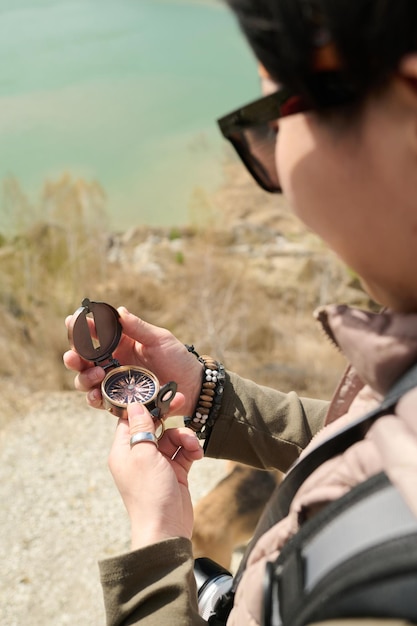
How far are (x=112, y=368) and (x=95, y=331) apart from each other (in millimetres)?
92

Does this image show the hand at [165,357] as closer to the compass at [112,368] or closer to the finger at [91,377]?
Answer: the compass at [112,368]

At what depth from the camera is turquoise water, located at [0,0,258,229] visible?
10.2 metres

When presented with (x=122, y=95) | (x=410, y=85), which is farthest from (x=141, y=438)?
(x=122, y=95)

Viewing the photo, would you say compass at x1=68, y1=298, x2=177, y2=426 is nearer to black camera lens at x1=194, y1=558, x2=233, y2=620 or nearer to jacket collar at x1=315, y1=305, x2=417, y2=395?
black camera lens at x1=194, y1=558, x2=233, y2=620

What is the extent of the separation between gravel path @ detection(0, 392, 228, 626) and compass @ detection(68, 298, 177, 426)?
2055mm

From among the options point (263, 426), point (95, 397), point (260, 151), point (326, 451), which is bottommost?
point (263, 426)

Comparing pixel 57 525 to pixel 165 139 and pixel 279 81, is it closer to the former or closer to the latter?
pixel 279 81

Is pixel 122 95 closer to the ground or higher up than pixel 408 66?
closer to the ground

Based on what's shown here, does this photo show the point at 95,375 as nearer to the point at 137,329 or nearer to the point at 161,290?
the point at 137,329

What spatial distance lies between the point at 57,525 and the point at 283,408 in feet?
8.19

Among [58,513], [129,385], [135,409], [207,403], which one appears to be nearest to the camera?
[135,409]

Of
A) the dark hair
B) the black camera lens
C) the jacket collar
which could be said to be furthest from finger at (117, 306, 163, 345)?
the dark hair

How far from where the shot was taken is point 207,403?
145 centimetres

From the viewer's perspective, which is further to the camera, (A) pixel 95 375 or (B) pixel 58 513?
(B) pixel 58 513
